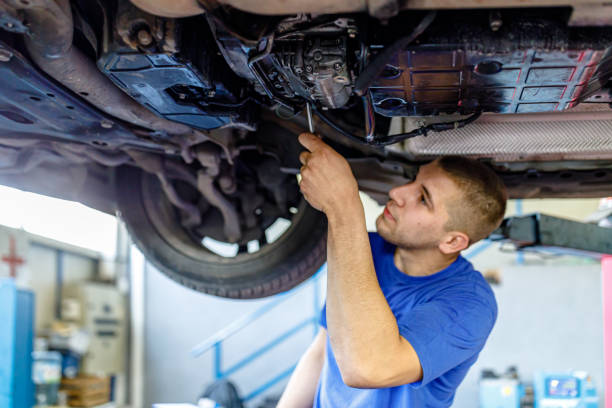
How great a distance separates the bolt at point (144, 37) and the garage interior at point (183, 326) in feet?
10.2

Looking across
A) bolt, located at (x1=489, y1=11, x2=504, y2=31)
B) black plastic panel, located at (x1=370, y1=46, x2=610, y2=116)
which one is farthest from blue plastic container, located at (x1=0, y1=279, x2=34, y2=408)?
Result: bolt, located at (x1=489, y1=11, x2=504, y2=31)

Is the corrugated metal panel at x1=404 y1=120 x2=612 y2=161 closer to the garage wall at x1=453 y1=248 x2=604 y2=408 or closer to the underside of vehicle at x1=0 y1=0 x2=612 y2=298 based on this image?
the underside of vehicle at x1=0 y1=0 x2=612 y2=298

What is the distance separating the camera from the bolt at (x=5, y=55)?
85 cm

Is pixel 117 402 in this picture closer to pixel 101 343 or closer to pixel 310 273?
pixel 101 343

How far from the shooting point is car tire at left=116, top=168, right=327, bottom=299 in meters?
1.66

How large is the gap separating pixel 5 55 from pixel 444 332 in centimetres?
97

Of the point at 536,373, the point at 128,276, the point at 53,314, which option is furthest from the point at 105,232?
the point at 536,373

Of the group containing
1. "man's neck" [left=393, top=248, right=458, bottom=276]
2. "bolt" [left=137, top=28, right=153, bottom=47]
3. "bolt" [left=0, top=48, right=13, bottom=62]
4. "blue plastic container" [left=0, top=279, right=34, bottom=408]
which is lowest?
"blue plastic container" [left=0, top=279, right=34, bottom=408]

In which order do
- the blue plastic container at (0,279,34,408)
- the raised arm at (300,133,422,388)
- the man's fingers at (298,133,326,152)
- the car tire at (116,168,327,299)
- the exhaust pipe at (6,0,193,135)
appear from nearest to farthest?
the exhaust pipe at (6,0,193,135) < the raised arm at (300,133,422,388) < the man's fingers at (298,133,326,152) < the car tire at (116,168,327,299) < the blue plastic container at (0,279,34,408)

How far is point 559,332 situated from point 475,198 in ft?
11.9

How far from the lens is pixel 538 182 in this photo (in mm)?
1590

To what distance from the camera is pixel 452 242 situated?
4.68 feet

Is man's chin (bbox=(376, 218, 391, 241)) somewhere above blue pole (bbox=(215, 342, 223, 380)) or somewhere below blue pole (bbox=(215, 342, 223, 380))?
above

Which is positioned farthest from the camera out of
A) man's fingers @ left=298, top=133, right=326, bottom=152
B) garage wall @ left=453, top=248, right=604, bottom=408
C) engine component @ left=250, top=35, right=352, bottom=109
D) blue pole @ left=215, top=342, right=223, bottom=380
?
blue pole @ left=215, top=342, right=223, bottom=380
